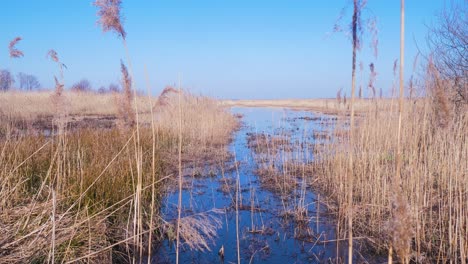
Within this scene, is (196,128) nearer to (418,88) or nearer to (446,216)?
(418,88)

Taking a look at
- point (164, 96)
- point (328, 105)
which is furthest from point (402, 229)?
point (328, 105)

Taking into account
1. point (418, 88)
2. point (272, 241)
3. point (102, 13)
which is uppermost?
point (102, 13)

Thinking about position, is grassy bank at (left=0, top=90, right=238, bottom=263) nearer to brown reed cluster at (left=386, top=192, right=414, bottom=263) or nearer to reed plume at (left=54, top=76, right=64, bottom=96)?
reed plume at (left=54, top=76, right=64, bottom=96)

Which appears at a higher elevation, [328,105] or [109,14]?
[109,14]

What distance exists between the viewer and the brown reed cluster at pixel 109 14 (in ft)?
6.49

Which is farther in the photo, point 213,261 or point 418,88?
point 418,88

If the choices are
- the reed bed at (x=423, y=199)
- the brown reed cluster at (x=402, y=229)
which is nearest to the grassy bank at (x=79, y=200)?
the brown reed cluster at (x=402, y=229)

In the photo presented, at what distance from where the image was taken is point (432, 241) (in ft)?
11.2

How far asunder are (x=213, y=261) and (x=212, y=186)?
2987 millimetres

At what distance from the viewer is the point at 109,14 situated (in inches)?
78.1

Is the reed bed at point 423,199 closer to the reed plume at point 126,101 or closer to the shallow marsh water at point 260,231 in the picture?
the shallow marsh water at point 260,231

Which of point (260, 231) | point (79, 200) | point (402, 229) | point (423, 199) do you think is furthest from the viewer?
point (260, 231)

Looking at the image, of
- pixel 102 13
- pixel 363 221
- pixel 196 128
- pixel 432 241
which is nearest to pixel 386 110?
pixel 363 221

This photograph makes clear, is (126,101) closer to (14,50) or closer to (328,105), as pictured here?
(14,50)
